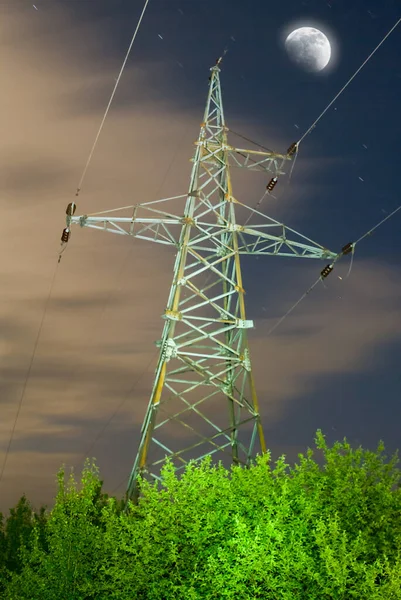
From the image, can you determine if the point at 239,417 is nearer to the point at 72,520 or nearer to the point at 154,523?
the point at 154,523

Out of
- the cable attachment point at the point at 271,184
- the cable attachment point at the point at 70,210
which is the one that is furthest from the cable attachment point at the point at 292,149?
the cable attachment point at the point at 70,210

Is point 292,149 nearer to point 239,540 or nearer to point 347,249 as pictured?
point 347,249

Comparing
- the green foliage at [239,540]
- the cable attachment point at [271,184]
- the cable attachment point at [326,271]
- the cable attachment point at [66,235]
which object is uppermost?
the cable attachment point at [271,184]

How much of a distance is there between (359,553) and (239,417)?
748 cm

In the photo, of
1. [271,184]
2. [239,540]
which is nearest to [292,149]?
[271,184]

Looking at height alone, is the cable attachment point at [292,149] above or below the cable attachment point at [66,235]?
above

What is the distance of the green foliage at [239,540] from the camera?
102 ft

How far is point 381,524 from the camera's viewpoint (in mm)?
36406

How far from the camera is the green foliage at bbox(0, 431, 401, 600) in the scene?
3109cm

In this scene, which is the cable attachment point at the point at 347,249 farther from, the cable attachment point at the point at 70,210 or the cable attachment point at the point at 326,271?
the cable attachment point at the point at 70,210

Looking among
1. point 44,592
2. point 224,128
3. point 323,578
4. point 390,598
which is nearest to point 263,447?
point 323,578

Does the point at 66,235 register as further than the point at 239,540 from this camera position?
Yes

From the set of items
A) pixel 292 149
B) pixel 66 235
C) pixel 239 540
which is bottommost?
pixel 239 540

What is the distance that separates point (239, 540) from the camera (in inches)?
1214
